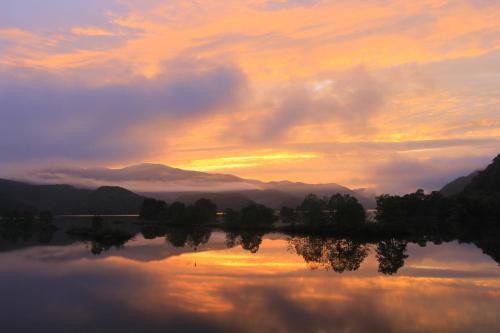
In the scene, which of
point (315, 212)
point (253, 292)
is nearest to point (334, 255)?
point (253, 292)

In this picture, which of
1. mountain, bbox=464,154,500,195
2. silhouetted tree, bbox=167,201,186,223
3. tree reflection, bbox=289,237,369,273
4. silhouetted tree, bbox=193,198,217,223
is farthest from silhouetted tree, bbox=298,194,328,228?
mountain, bbox=464,154,500,195

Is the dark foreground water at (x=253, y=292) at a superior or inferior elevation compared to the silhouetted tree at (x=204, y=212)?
inferior

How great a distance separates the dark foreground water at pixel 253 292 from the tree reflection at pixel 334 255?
0.69 ft

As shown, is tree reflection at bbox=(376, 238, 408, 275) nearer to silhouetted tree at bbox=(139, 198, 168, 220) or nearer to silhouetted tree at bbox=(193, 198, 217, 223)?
silhouetted tree at bbox=(193, 198, 217, 223)

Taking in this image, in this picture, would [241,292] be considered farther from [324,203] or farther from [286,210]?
[286,210]

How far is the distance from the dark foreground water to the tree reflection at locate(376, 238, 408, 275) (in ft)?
0.64

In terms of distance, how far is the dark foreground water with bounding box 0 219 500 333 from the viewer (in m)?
21.8

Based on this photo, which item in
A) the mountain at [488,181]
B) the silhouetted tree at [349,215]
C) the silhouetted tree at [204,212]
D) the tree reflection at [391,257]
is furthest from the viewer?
the mountain at [488,181]

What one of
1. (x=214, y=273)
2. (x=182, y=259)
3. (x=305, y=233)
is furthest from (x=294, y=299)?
(x=305, y=233)

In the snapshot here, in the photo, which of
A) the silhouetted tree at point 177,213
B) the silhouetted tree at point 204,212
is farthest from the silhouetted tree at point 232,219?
the silhouetted tree at point 177,213

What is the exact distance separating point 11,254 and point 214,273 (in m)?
31.1

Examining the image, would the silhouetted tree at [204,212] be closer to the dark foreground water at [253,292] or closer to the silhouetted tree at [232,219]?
the silhouetted tree at [232,219]

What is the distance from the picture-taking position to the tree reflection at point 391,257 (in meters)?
38.8

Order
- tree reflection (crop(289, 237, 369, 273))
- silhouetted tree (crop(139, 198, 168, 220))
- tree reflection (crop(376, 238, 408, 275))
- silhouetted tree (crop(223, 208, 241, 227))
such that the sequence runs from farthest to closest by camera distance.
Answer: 1. silhouetted tree (crop(139, 198, 168, 220))
2. silhouetted tree (crop(223, 208, 241, 227))
3. tree reflection (crop(289, 237, 369, 273))
4. tree reflection (crop(376, 238, 408, 275))
